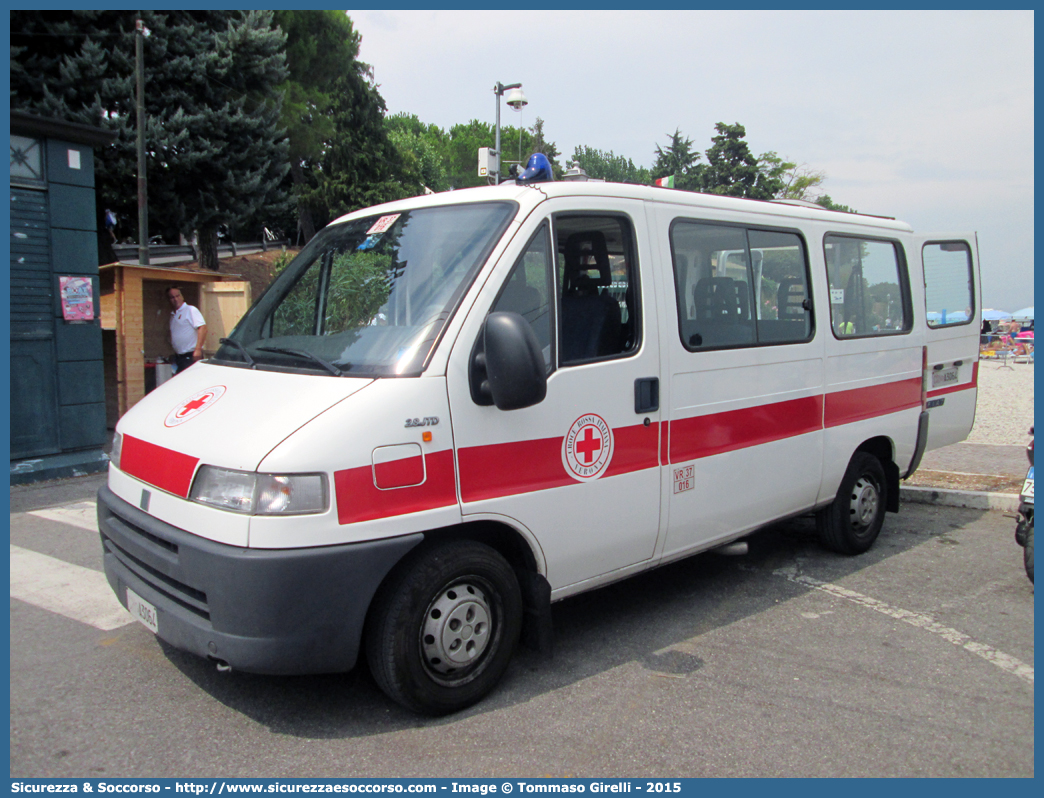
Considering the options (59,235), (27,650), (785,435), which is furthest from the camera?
(59,235)

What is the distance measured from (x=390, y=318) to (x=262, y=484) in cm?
97

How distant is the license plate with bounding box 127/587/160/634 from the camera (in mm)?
3324

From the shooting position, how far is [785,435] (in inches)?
191

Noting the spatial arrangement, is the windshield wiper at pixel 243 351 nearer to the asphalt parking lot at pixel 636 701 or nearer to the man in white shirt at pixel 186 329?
the asphalt parking lot at pixel 636 701

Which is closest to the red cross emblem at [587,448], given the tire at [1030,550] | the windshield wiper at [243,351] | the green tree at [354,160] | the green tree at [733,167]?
the windshield wiper at [243,351]

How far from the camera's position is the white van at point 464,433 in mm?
3012

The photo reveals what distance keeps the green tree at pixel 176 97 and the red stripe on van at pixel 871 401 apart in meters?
16.3

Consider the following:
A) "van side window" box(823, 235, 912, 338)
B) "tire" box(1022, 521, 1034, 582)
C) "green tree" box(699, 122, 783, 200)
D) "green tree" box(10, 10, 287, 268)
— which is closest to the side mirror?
"van side window" box(823, 235, 912, 338)

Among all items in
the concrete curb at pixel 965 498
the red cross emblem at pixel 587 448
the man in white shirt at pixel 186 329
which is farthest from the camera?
the man in white shirt at pixel 186 329

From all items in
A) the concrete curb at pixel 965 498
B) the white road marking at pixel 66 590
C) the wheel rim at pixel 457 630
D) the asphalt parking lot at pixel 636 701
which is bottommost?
the asphalt parking lot at pixel 636 701

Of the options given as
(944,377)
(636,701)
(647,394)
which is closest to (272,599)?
(636,701)

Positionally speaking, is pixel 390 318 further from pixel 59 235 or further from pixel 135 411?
pixel 59 235

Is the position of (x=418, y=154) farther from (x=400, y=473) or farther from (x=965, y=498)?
(x=400, y=473)
